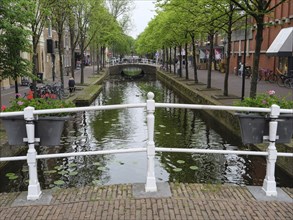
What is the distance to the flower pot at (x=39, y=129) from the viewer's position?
494 centimetres

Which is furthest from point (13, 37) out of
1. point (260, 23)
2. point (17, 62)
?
point (260, 23)

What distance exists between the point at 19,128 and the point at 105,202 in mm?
1562

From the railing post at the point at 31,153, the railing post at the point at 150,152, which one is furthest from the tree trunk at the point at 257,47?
the railing post at the point at 31,153

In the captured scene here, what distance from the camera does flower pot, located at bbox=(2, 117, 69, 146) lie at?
16.2ft

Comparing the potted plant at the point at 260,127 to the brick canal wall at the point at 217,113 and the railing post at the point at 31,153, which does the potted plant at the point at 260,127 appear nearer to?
the railing post at the point at 31,153

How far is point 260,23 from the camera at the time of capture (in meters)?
14.2

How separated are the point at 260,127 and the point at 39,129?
10.3 feet

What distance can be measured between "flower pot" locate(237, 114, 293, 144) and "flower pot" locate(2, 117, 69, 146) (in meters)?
2.63

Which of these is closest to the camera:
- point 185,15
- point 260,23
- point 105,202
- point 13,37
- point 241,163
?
point 105,202

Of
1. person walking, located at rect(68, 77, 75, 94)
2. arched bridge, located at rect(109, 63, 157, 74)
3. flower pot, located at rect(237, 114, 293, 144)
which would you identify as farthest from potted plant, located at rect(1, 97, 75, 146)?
arched bridge, located at rect(109, 63, 157, 74)

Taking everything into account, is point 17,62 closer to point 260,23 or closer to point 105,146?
point 105,146

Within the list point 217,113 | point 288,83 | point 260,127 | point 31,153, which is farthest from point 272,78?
point 31,153

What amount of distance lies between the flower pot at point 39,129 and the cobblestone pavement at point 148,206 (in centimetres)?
81

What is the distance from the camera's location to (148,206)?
4.65 meters
